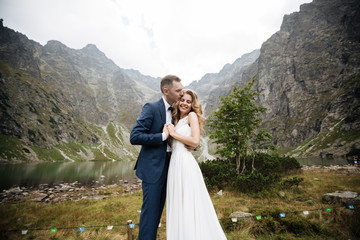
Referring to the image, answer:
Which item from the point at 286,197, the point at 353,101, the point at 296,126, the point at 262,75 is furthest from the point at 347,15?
the point at 286,197

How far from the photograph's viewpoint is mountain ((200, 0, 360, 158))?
87000 millimetres

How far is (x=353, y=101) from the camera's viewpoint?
288ft

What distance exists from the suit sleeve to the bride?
1.17ft

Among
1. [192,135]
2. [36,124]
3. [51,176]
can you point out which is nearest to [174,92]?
[192,135]

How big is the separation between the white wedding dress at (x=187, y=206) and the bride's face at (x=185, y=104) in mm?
967

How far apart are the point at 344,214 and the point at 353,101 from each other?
396ft

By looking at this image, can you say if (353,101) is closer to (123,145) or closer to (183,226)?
(183,226)

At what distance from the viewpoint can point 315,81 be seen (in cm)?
11588

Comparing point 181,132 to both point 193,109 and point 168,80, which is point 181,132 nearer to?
point 193,109

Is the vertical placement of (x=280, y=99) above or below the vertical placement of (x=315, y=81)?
below

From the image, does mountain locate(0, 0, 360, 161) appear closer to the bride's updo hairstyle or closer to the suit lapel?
the bride's updo hairstyle

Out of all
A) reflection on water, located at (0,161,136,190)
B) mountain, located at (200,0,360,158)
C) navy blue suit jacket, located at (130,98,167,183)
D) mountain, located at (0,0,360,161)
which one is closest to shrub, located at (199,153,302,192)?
navy blue suit jacket, located at (130,98,167,183)

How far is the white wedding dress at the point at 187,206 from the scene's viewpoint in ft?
9.47

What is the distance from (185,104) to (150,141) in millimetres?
1280
